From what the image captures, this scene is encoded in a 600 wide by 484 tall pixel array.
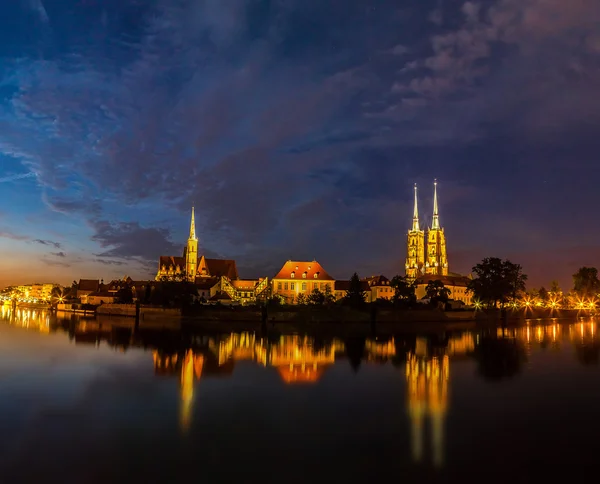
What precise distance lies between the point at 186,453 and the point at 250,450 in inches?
61.1

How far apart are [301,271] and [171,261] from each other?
3479cm

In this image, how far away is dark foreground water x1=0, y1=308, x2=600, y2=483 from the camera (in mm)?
11109

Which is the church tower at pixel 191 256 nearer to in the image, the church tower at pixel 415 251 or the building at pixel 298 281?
the building at pixel 298 281

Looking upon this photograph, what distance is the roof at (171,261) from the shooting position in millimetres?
94312

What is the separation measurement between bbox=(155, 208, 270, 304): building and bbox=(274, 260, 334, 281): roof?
3.38 metres

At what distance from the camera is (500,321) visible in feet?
205

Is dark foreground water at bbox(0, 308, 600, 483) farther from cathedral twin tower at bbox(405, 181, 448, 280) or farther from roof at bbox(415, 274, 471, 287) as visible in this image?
cathedral twin tower at bbox(405, 181, 448, 280)

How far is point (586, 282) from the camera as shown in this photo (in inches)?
3526

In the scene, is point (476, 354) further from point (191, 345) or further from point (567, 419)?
point (191, 345)

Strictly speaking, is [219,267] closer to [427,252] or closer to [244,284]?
[244,284]

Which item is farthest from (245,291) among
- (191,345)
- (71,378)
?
(71,378)

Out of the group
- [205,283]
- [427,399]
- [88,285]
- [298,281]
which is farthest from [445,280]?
[427,399]

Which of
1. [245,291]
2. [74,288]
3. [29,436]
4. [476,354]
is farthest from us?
[74,288]

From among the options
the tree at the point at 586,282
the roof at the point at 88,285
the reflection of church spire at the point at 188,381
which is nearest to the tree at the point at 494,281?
the tree at the point at 586,282
